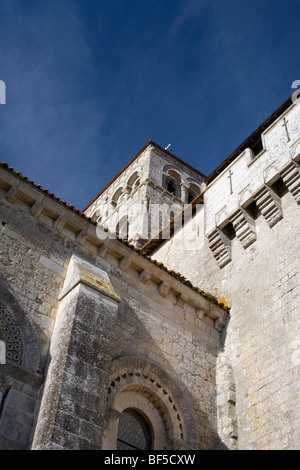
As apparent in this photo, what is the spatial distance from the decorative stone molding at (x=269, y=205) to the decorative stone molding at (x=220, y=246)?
1222 millimetres

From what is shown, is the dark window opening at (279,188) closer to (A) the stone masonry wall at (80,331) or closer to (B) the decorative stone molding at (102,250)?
(A) the stone masonry wall at (80,331)

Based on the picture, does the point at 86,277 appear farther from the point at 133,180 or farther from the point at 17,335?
the point at 133,180

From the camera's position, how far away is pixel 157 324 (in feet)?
31.7

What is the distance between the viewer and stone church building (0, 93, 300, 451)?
7109 mm

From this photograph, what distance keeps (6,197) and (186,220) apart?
6693 mm

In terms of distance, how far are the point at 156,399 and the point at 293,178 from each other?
193 inches

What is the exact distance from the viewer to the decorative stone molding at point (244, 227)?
11.1 meters

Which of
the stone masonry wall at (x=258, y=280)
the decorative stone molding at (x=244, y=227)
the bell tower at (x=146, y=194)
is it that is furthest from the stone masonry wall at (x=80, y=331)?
the bell tower at (x=146, y=194)

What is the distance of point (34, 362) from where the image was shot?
7418 millimetres

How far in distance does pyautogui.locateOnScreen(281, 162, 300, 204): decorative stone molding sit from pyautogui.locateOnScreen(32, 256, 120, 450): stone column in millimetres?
4176

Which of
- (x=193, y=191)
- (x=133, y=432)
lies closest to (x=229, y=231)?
(x=133, y=432)

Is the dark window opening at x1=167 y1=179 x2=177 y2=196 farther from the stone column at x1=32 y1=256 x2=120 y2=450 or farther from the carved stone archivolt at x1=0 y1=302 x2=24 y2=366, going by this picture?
the carved stone archivolt at x1=0 y1=302 x2=24 y2=366

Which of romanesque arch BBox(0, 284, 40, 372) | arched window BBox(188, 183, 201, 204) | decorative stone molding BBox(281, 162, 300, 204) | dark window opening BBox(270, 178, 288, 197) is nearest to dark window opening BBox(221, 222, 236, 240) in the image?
dark window opening BBox(270, 178, 288, 197)
